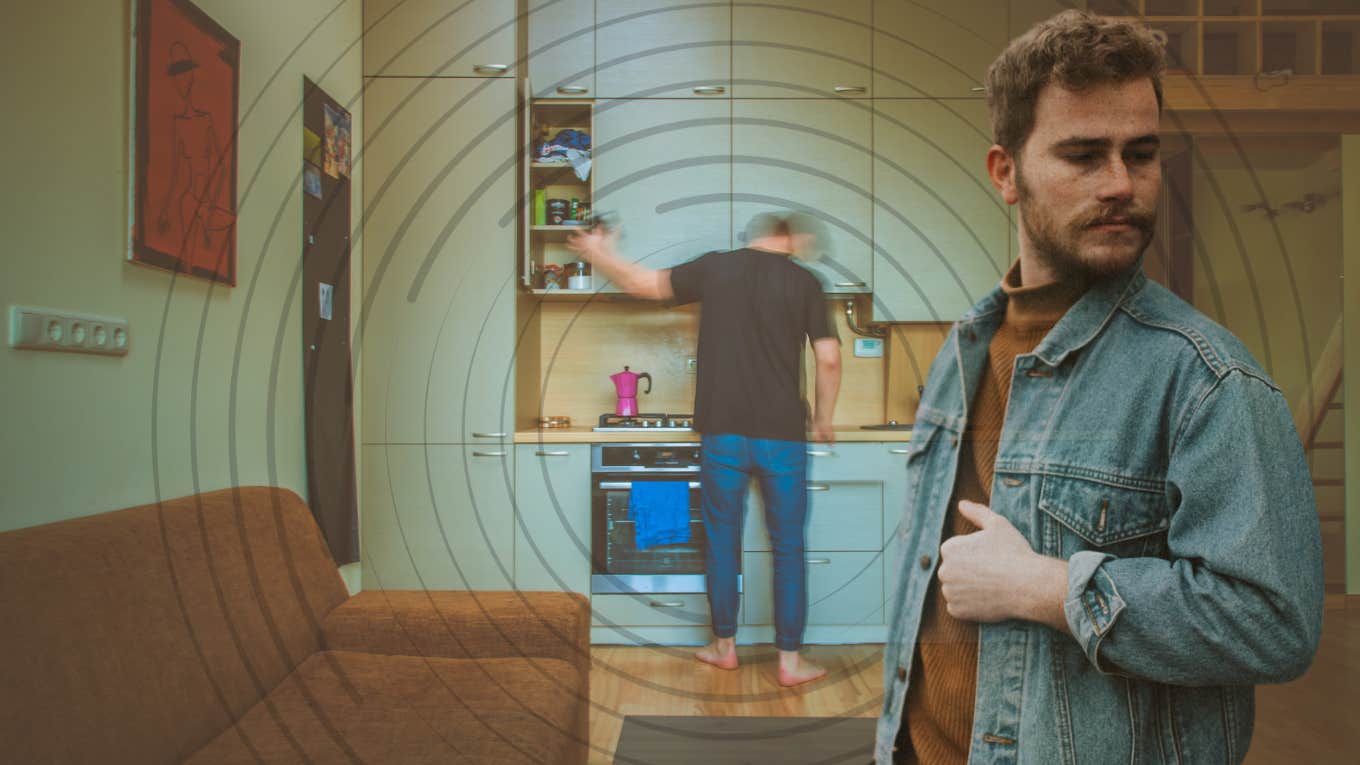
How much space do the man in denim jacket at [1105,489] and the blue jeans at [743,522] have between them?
1.29 m

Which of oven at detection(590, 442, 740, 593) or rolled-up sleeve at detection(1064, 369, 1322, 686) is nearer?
rolled-up sleeve at detection(1064, 369, 1322, 686)

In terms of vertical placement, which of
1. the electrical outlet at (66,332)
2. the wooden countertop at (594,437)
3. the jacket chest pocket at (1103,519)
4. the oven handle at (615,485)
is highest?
the electrical outlet at (66,332)

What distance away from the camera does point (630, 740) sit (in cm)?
155

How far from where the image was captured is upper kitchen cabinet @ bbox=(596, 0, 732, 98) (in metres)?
2.43

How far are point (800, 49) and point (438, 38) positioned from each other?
1.14 m

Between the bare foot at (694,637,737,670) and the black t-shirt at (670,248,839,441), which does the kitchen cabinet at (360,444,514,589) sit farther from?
the black t-shirt at (670,248,839,441)

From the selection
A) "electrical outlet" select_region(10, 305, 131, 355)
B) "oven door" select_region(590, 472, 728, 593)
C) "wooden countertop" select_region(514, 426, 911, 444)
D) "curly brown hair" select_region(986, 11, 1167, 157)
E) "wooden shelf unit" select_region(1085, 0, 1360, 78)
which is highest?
"wooden shelf unit" select_region(1085, 0, 1360, 78)

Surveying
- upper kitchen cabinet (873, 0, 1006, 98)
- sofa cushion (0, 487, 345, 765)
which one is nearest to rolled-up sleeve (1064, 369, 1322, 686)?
sofa cushion (0, 487, 345, 765)

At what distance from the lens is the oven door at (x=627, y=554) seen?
7.97ft

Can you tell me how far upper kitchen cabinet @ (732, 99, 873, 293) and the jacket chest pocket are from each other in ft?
6.66

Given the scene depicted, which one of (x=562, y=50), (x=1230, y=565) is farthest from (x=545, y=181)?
(x=1230, y=565)

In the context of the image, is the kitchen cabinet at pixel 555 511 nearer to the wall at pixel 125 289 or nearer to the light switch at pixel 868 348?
the wall at pixel 125 289

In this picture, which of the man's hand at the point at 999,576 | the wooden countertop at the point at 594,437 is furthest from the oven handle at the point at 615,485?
the man's hand at the point at 999,576

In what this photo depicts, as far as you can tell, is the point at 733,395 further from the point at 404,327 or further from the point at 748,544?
the point at 404,327
